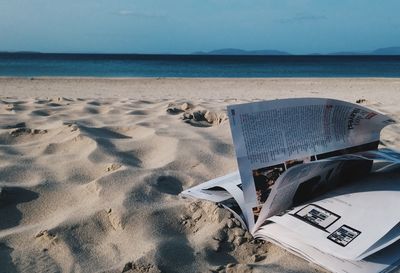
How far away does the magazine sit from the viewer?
3.98 ft

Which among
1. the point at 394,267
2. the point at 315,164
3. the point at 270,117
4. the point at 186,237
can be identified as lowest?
the point at 394,267

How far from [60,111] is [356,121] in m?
2.37

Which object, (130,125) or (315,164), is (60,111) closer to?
(130,125)

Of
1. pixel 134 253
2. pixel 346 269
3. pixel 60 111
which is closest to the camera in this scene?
pixel 346 269

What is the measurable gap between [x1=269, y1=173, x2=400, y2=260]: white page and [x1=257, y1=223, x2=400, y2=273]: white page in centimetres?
2

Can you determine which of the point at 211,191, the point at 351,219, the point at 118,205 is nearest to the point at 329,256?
the point at 351,219

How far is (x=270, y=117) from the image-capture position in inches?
55.0

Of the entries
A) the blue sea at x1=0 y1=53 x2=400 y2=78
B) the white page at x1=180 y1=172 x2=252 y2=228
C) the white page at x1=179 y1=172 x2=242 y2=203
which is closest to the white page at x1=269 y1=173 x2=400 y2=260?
the white page at x1=180 y1=172 x2=252 y2=228

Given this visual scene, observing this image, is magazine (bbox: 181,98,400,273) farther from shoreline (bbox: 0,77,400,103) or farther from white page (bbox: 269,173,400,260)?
shoreline (bbox: 0,77,400,103)

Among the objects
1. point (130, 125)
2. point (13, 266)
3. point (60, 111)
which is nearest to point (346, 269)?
point (13, 266)

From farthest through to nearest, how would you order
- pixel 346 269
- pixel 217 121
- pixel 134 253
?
pixel 217 121
pixel 134 253
pixel 346 269

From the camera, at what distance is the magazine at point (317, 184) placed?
121 cm

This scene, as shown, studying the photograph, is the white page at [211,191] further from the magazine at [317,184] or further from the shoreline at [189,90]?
the shoreline at [189,90]

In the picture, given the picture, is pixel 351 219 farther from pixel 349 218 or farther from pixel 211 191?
pixel 211 191
